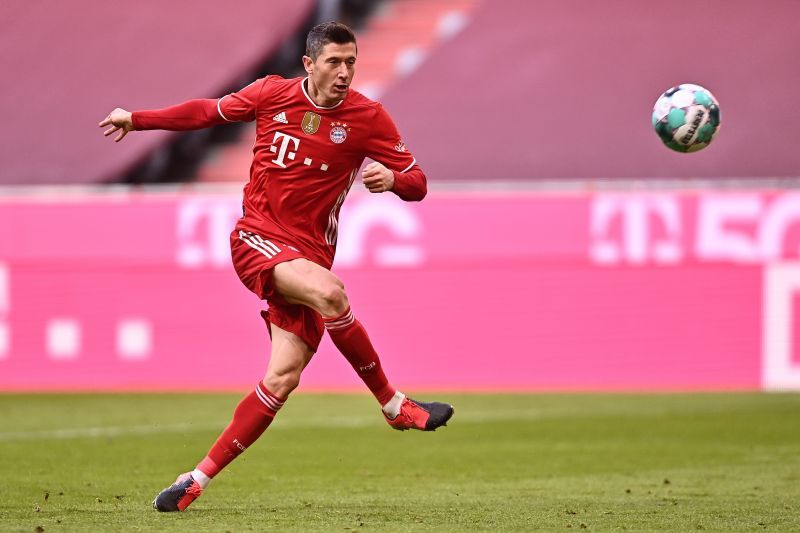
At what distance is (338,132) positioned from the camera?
653 cm

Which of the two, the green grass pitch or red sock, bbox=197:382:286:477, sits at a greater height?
red sock, bbox=197:382:286:477

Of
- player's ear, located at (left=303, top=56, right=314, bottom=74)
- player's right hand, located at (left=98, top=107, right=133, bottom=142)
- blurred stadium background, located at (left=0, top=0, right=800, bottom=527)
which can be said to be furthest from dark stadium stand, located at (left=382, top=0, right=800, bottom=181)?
player's right hand, located at (left=98, top=107, right=133, bottom=142)

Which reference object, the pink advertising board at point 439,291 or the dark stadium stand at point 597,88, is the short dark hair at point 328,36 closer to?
the pink advertising board at point 439,291

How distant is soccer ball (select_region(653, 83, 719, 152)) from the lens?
7.62 metres

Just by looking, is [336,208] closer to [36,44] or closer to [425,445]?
[425,445]

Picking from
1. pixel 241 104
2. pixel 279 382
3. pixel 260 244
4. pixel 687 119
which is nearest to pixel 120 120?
pixel 241 104

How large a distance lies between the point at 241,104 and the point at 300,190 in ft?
1.61

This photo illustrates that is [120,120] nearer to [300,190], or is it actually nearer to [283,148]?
[283,148]

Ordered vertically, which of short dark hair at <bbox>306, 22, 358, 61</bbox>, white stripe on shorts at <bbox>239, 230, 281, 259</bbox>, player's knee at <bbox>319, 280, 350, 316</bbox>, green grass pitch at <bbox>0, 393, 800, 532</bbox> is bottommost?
green grass pitch at <bbox>0, 393, 800, 532</bbox>

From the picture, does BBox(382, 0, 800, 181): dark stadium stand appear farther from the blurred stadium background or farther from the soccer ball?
the soccer ball

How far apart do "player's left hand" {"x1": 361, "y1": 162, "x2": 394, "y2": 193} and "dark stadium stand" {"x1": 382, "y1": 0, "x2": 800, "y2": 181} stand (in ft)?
35.5

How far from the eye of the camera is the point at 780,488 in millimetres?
7383

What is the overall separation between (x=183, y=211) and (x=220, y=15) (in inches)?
182

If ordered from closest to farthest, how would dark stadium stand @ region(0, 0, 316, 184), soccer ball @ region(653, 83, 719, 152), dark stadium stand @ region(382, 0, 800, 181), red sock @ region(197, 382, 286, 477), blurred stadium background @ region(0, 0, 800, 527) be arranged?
red sock @ region(197, 382, 286, 477)
soccer ball @ region(653, 83, 719, 152)
blurred stadium background @ region(0, 0, 800, 527)
dark stadium stand @ region(382, 0, 800, 181)
dark stadium stand @ region(0, 0, 316, 184)
